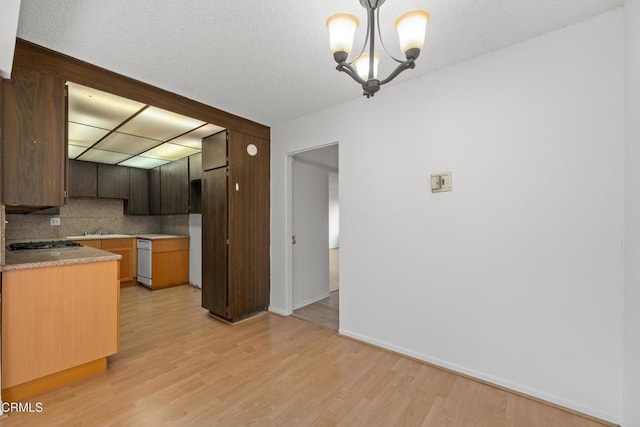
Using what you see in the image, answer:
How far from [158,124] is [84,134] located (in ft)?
3.92

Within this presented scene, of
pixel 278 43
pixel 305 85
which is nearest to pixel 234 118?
pixel 305 85

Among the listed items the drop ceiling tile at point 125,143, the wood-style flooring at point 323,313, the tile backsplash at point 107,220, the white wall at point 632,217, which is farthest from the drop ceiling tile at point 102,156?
the white wall at point 632,217

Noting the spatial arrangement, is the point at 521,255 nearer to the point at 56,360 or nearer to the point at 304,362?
the point at 304,362

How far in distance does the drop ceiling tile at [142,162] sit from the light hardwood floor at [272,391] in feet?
10.5

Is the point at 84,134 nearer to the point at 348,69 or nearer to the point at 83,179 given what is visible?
the point at 83,179

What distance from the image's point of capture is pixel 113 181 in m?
5.11

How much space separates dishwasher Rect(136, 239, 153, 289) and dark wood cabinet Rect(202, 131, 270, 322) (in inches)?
71.6

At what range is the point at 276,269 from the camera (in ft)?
12.0

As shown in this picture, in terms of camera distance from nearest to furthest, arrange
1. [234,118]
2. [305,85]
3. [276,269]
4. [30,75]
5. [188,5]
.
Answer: [188,5], [30,75], [305,85], [234,118], [276,269]

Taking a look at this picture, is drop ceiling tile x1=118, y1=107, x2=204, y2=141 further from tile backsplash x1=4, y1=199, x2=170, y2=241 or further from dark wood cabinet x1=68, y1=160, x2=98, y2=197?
dark wood cabinet x1=68, y1=160, x2=98, y2=197

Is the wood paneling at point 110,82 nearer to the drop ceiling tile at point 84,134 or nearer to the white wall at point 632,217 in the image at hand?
the drop ceiling tile at point 84,134

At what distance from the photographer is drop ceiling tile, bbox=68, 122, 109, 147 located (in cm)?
324

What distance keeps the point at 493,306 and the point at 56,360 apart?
10.7 ft

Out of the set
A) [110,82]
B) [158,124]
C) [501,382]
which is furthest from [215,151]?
[501,382]
